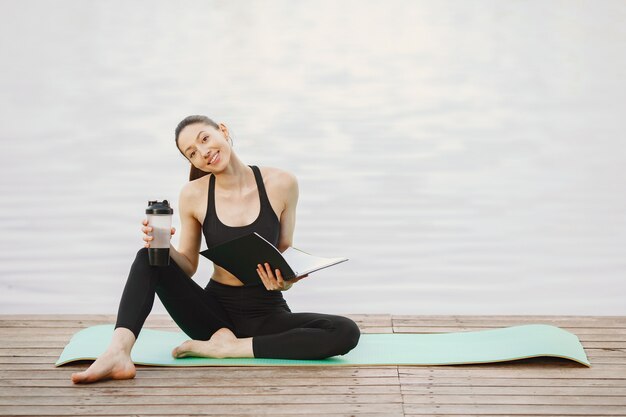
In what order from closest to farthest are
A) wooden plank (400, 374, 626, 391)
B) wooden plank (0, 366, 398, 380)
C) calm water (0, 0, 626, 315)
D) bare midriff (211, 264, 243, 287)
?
wooden plank (400, 374, 626, 391)
wooden plank (0, 366, 398, 380)
bare midriff (211, 264, 243, 287)
calm water (0, 0, 626, 315)

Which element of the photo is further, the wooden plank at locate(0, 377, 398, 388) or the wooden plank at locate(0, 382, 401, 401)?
the wooden plank at locate(0, 377, 398, 388)

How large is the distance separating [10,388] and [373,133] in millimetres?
6698

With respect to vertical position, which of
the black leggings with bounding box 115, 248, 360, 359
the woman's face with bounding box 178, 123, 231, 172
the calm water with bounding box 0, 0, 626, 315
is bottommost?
the black leggings with bounding box 115, 248, 360, 359

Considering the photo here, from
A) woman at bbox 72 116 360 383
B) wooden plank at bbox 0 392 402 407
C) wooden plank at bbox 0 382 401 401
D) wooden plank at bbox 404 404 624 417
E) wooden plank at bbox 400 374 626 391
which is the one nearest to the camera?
wooden plank at bbox 404 404 624 417

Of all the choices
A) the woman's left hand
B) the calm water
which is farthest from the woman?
the calm water

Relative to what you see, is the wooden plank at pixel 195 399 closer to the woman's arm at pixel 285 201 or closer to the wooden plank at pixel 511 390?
the wooden plank at pixel 511 390

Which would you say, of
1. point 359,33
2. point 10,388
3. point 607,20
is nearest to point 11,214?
point 10,388

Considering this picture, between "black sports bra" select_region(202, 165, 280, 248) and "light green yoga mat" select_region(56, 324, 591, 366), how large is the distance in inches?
17.6

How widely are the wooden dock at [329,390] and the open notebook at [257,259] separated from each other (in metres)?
0.35

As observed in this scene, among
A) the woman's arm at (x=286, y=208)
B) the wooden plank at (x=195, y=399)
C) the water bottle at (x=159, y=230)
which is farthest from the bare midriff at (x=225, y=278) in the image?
the wooden plank at (x=195, y=399)

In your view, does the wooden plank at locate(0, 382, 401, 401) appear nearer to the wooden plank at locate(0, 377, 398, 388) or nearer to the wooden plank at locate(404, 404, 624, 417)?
the wooden plank at locate(0, 377, 398, 388)

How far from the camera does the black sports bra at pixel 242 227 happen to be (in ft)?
12.5

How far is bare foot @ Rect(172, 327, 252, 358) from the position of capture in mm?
3730

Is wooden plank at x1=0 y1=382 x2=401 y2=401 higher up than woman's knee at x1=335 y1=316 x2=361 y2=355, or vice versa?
woman's knee at x1=335 y1=316 x2=361 y2=355
